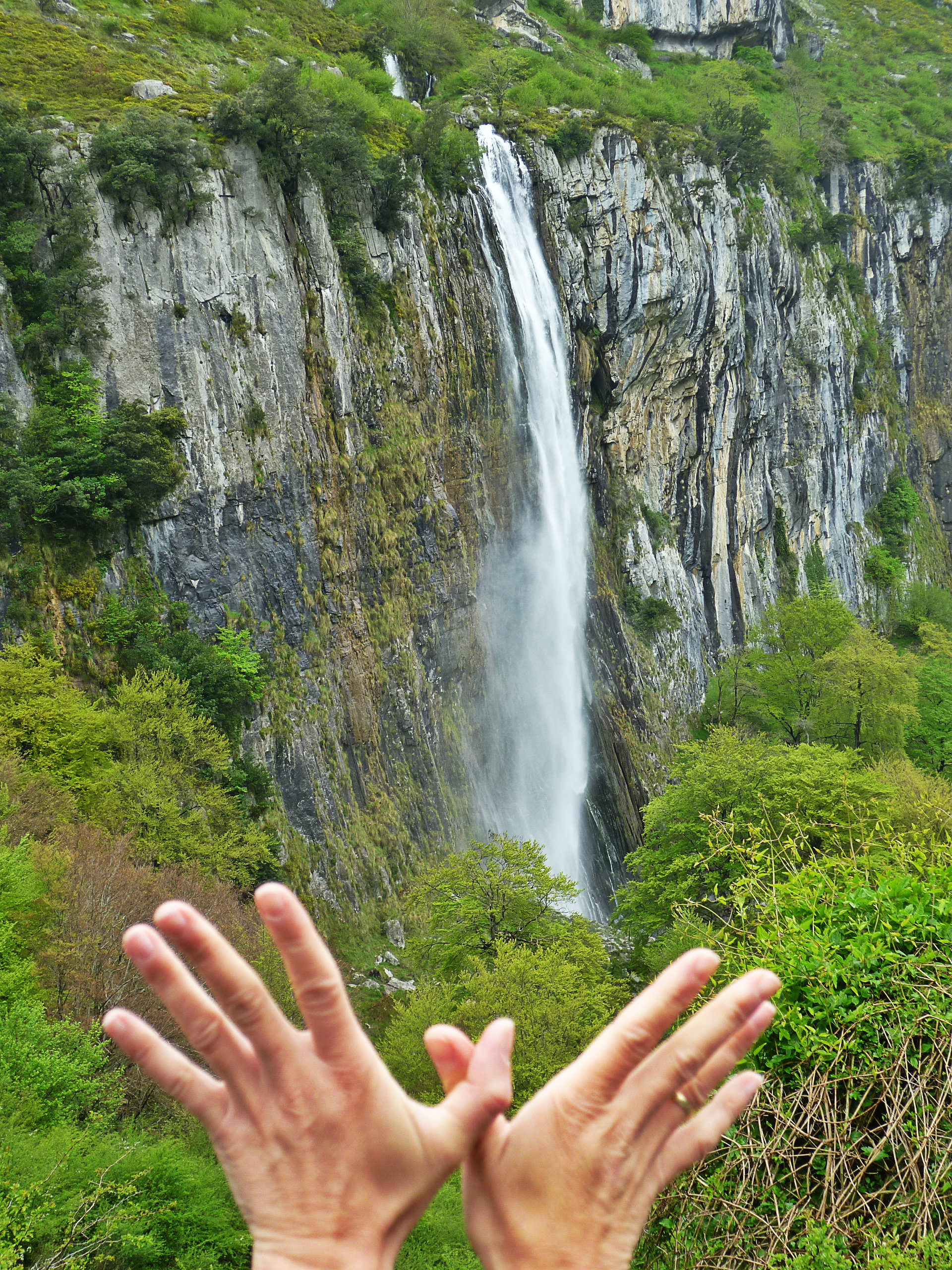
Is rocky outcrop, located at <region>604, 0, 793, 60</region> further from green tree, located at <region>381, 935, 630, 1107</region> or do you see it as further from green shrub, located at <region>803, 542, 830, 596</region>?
green tree, located at <region>381, 935, 630, 1107</region>

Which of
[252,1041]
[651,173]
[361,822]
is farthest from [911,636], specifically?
[252,1041]

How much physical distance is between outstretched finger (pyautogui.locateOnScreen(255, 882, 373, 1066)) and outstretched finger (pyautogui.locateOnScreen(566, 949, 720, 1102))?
0.52m

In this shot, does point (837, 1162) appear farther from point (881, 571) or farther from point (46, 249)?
point (881, 571)

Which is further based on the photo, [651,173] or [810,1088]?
[651,173]

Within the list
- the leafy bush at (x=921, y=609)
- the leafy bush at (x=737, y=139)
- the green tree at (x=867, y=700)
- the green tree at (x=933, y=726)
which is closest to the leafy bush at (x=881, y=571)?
the leafy bush at (x=921, y=609)

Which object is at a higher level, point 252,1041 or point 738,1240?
point 252,1041

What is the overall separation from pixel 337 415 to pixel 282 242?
4.76 m

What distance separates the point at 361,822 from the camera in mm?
23516

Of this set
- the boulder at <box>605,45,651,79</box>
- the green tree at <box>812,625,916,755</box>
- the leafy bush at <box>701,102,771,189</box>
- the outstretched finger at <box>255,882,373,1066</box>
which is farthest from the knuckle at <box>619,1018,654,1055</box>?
the boulder at <box>605,45,651,79</box>

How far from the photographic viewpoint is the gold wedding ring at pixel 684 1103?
2041 mm

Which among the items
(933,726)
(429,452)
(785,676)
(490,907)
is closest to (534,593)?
(429,452)

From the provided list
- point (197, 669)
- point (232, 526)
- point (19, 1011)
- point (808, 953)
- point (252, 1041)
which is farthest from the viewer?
point (232, 526)

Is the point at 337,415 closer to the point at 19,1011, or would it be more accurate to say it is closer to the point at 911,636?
the point at 19,1011

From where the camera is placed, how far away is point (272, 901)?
1.76 m
